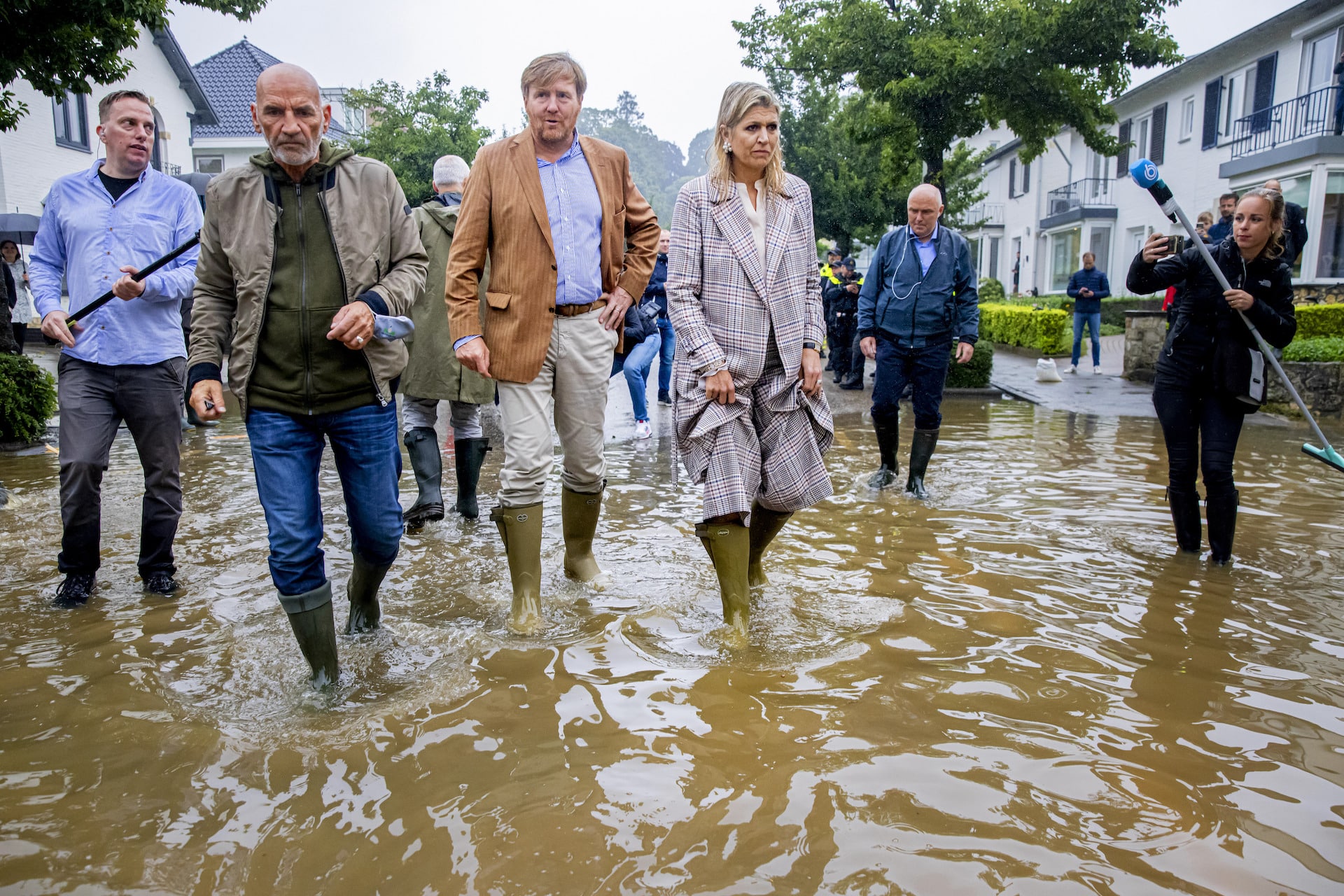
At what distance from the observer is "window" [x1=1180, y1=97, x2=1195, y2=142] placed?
27.0 m

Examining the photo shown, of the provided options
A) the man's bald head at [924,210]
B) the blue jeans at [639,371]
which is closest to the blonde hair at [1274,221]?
the man's bald head at [924,210]

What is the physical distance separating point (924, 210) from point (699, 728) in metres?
4.54

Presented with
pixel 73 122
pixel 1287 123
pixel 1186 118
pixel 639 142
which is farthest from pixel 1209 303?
pixel 639 142

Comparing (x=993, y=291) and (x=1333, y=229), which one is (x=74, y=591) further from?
(x=993, y=291)

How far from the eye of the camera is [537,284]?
157 inches

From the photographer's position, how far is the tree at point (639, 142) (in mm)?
141000

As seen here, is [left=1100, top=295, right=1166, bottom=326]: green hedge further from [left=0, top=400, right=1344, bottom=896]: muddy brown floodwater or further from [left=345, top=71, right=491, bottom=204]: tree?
[left=0, top=400, right=1344, bottom=896]: muddy brown floodwater

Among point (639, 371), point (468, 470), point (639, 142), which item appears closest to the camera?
point (468, 470)

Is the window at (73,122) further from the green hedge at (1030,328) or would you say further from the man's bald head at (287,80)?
the man's bald head at (287,80)

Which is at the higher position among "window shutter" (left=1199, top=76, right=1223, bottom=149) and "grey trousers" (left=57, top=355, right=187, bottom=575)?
"window shutter" (left=1199, top=76, right=1223, bottom=149)

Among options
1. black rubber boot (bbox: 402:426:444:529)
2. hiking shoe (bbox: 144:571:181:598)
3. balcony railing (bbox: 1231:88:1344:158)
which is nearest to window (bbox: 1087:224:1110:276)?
balcony railing (bbox: 1231:88:1344:158)

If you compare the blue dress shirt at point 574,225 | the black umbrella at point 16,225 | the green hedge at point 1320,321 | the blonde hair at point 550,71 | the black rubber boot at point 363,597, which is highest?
the black umbrella at point 16,225

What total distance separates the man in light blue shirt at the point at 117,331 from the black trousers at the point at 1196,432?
4.77 m

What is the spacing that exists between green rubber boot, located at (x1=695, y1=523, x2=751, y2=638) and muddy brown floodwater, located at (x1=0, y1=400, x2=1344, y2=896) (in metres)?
0.12
